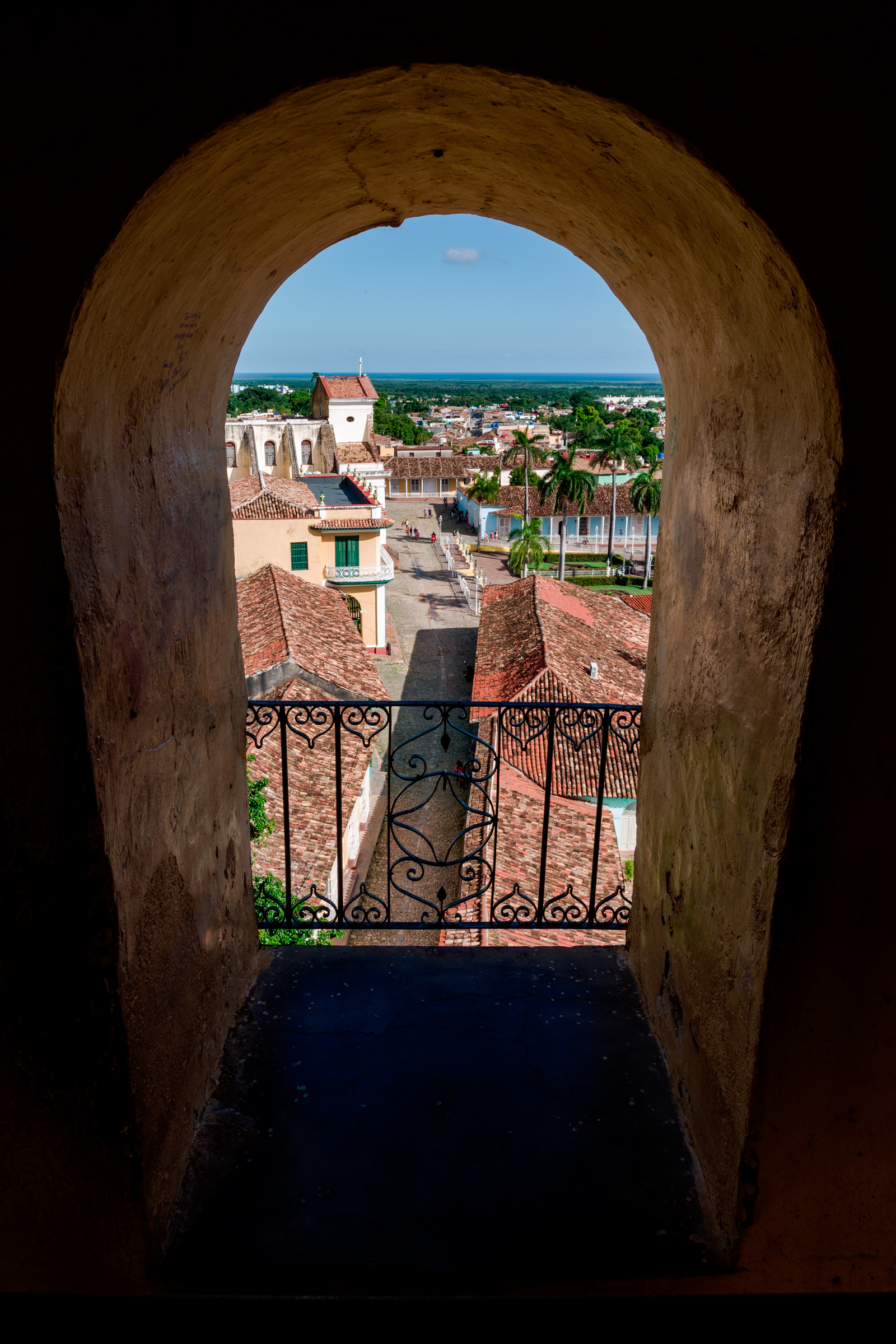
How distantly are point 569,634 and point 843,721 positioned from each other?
63.7 feet

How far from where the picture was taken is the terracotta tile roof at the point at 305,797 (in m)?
10.4

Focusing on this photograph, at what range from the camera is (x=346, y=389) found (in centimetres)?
4978

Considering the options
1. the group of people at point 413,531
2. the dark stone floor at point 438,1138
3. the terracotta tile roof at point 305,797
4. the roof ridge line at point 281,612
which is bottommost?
the group of people at point 413,531

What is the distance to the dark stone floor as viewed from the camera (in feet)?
8.13

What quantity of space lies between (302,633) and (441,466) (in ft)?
166

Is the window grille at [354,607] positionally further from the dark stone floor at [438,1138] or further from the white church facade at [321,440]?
the dark stone floor at [438,1138]

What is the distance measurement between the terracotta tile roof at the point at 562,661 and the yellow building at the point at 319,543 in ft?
12.6

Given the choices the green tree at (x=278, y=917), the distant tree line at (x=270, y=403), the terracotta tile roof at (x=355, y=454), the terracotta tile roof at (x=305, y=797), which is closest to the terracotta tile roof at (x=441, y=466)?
the distant tree line at (x=270, y=403)

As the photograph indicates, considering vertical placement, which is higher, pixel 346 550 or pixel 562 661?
pixel 346 550

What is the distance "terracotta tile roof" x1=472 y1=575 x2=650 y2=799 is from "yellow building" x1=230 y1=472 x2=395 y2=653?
3853 millimetres

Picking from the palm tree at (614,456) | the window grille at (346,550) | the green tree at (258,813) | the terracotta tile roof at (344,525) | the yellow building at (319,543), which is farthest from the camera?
the palm tree at (614,456)

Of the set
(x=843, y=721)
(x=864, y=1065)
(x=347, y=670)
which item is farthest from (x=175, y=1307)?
(x=347, y=670)

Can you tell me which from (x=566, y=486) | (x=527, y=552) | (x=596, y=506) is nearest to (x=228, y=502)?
(x=527, y=552)

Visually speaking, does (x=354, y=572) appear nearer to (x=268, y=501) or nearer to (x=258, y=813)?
(x=268, y=501)
